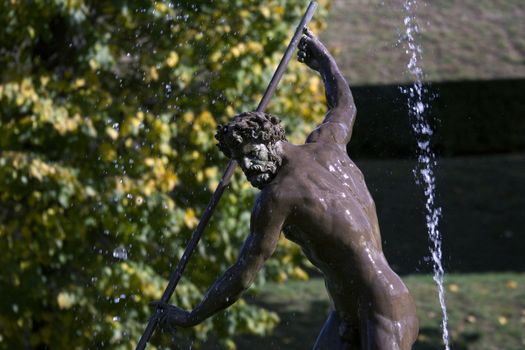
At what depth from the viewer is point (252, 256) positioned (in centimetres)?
395

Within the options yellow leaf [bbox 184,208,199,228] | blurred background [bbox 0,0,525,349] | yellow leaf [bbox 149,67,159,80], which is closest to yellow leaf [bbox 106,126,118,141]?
blurred background [bbox 0,0,525,349]

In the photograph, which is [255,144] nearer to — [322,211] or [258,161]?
[258,161]

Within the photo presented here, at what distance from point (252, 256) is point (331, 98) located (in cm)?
92

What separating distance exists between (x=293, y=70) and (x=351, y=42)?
34.0 ft

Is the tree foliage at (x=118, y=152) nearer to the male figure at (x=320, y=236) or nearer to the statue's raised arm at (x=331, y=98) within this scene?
the statue's raised arm at (x=331, y=98)

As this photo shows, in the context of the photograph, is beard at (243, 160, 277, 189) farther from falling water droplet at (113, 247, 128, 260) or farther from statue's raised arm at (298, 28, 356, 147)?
falling water droplet at (113, 247, 128, 260)

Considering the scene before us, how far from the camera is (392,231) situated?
11.6m

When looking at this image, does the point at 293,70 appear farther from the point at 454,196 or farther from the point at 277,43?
the point at 454,196

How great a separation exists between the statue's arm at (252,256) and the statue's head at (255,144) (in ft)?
0.36

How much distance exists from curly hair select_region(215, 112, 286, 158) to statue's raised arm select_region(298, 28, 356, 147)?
0.36 meters

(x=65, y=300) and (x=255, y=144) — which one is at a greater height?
(x=255, y=144)

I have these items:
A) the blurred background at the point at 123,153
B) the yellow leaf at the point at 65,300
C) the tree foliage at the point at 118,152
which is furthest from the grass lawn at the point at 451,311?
the yellow leaf at the point at 65,300

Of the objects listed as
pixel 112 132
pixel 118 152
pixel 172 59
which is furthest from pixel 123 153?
pixel 172 59

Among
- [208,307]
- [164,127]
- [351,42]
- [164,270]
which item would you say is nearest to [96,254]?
[164,270]
